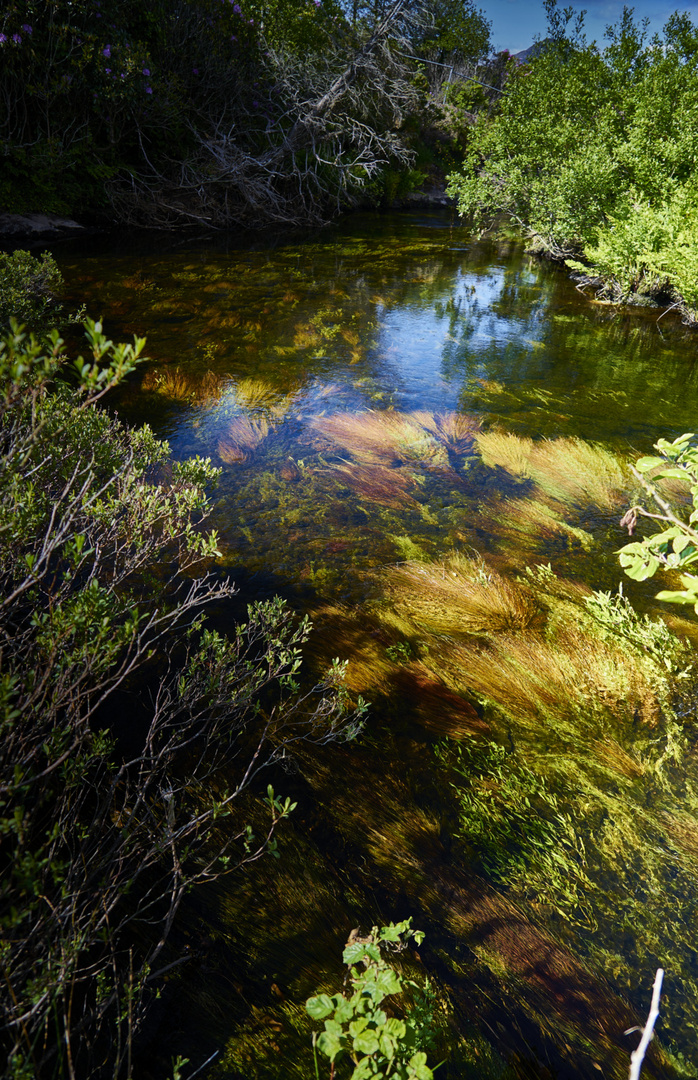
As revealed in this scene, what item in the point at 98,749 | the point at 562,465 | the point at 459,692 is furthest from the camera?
the point at 562,465

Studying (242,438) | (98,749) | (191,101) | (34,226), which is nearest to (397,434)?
(242,438)

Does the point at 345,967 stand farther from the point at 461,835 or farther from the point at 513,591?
the point at 513,591

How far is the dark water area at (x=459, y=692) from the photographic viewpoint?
1.73 metres

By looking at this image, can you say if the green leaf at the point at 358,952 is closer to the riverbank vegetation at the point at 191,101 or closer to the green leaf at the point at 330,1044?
the green leaf at the point at 330,1044

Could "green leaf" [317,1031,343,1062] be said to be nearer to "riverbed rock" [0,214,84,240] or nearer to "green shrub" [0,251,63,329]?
"green shrub" [0,251,63,329]

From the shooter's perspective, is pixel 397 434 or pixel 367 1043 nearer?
pixel 367 1043

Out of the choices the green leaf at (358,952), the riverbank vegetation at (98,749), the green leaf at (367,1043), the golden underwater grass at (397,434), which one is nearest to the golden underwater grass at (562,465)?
the golden underwater grass at (397,434)

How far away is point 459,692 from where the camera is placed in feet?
9.51

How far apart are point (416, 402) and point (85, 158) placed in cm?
999

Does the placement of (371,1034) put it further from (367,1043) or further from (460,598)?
(460,598)

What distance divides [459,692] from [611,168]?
11.3 m

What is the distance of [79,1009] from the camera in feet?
5.06

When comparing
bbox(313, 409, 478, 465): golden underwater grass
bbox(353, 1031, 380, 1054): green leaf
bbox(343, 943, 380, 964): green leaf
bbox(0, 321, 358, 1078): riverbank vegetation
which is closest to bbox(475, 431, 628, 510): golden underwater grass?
bbox(313, 409, 478, 465): golden underwater grass

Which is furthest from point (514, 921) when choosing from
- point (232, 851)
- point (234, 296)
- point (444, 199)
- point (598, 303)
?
point (444, 199)
